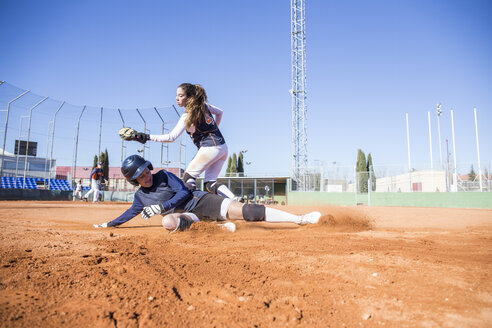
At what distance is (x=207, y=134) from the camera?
13.9 feet

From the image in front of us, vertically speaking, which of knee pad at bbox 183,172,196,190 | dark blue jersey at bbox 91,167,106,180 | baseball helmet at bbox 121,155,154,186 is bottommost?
knee pad at bbox 183,172,196,190

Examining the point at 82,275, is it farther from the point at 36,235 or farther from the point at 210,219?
the point at 210,219

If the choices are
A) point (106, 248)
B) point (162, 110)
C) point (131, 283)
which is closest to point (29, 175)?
point (162, 110)

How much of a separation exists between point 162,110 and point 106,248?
17.0 meters

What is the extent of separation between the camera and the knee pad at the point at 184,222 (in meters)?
3.41

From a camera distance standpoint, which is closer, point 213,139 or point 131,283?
point 131,283

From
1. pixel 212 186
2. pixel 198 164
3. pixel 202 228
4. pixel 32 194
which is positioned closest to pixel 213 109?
pixel 198 164

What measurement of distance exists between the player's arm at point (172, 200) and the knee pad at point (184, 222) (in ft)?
0.67

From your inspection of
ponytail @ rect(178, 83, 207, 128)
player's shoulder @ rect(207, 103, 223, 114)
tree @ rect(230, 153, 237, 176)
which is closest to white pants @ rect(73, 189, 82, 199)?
player's shoulder @ rect(207, 103, 223, 114)

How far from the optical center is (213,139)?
424cm

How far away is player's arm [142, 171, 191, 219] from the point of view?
3338mm

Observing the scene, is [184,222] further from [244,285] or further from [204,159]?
[244,285]

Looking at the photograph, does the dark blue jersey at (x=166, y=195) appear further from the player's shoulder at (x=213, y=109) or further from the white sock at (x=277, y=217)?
the player's shoulder at (x=213, y=109)

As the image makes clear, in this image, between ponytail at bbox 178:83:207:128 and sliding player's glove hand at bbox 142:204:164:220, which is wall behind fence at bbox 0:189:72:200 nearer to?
ponytail at bbox 178:83:207:128
